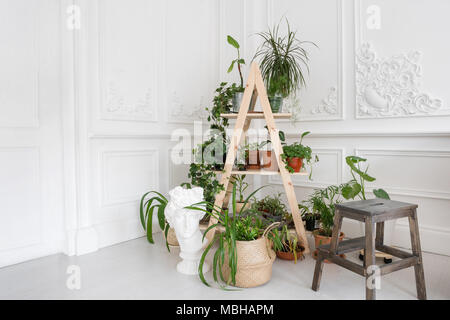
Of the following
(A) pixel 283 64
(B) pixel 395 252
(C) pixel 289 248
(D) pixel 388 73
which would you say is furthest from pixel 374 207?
(A) pixel 283 64

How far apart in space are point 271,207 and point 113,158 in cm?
135

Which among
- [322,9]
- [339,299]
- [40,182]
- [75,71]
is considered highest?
[322,9]

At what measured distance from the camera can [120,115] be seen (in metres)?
2.67

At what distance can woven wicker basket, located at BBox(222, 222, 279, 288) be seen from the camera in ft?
5.97

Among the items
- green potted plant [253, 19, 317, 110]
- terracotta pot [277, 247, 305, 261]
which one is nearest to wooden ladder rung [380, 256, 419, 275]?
terracotta pot [277, 247, 305, 261]

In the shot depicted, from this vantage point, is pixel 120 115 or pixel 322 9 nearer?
pixel 120 115

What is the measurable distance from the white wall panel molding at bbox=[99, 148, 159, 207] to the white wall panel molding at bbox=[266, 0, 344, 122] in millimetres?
1363

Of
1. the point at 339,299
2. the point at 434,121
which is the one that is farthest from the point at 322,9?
the point at 339,299

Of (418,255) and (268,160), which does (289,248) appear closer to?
(268,160)

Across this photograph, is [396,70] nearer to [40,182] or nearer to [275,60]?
[275,60]

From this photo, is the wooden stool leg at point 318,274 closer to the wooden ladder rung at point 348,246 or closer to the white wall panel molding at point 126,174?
the wooden ladder rung at point 348,246

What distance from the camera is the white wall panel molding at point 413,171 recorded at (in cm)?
238

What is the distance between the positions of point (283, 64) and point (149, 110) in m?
1.22

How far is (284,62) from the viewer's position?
273 cm
